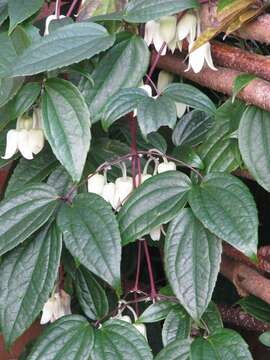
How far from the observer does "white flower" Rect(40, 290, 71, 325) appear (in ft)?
3.02

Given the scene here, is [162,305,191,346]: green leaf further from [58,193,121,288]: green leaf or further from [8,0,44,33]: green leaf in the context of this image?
[8,0,44,33]: green leaf

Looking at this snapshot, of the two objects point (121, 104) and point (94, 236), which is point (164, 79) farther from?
point (94, 236)

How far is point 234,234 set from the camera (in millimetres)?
740

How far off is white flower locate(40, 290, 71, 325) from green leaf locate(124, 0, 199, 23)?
0.38 metres

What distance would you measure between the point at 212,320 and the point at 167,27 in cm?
37

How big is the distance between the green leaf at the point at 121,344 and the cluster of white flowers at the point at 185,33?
12.8 inches

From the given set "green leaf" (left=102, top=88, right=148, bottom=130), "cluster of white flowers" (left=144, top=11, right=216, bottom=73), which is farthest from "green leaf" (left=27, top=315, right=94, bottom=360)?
"cluster of white flowers" (left=144, top=11, right=216, bottom=73)

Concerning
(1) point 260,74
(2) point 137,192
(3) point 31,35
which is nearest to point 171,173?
(2) point 137,192

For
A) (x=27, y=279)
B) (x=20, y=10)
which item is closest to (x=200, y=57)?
(x=20, y=10)

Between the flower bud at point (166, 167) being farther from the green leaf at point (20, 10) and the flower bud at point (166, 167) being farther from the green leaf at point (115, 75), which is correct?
the green leaf at point (20, 10)

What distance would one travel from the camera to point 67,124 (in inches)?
32.0

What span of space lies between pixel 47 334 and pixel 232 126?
34 cm

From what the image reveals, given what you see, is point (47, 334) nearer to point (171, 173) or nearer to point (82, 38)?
point (171, 173)

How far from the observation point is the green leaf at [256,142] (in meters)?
0.79
